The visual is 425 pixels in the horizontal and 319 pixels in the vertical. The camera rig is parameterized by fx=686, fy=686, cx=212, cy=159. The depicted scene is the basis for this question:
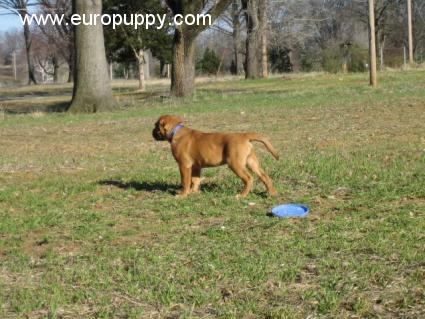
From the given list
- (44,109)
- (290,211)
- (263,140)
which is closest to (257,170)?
(263,140)

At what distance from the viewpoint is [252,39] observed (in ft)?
132

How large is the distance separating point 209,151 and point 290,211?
1279 mm

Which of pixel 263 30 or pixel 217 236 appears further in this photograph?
pixel 263 30

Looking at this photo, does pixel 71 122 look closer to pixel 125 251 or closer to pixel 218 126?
pixel 218 126

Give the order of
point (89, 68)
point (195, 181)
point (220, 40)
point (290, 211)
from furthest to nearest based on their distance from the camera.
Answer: point (220, 40) < point (89, 68) < point (195, 181) < point (290, 211)

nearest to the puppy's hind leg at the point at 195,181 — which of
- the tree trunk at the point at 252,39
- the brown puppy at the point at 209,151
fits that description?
the brown puppy at the point at 209,151

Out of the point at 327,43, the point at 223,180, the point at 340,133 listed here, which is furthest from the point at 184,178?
the point at 327,43

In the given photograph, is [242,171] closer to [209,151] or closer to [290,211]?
[209,151]

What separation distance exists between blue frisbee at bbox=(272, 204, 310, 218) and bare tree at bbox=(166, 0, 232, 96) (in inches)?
705

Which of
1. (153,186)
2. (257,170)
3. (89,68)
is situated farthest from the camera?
(89,68)

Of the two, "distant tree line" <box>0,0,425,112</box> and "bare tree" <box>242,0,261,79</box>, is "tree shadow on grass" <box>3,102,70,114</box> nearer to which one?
"distant tree line" <box>0,0,425,112</box>

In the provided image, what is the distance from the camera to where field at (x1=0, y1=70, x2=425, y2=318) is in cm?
394

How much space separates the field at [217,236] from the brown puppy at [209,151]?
0.20m

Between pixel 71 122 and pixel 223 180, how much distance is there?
992cm
